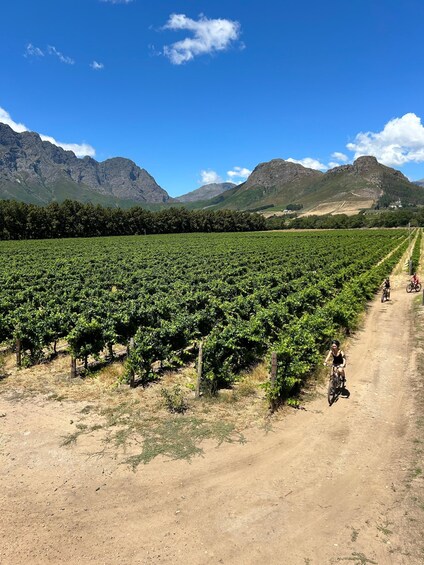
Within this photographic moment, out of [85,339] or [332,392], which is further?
[85,339]

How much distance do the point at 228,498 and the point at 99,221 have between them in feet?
408

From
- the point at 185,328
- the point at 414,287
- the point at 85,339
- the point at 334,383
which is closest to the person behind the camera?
the point at 334,383

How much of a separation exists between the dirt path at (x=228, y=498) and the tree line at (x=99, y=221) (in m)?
106

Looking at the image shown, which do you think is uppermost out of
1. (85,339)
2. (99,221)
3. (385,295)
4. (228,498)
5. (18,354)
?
(99,221)

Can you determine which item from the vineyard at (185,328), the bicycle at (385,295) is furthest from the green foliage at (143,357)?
the bicycle at (385,295)

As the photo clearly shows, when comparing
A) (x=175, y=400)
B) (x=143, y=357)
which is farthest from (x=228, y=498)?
(x=143, y=357)

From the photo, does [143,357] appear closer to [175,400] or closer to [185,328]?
[175,400]

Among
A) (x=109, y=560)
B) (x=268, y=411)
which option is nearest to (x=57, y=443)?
(x=109, y=560)

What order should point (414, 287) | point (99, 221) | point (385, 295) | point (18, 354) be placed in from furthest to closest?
1. point (99, 221)
2. point (414, 287)
3. point (385, 295)
4. point (18, 354)

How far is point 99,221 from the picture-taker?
12412cm

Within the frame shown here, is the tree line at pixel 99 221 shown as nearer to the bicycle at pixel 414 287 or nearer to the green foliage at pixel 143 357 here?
the bicycle at pixel 414 287

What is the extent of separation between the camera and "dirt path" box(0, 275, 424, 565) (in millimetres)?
6812

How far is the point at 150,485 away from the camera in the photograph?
8.55 meters

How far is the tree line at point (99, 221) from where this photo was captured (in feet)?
344
